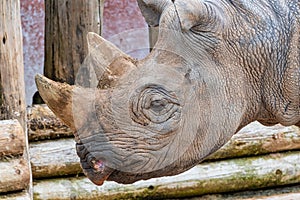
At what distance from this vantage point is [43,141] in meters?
4.88

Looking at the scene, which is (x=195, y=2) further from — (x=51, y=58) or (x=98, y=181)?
(x=51, y=58)

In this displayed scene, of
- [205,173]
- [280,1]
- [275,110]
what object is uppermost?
[280,1]

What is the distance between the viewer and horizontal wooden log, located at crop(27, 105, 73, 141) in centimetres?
480

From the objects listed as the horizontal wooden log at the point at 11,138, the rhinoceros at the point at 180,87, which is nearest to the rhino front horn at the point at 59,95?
the rhinoceros at the point at 180,87

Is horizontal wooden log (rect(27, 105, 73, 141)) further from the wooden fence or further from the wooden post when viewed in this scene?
the wooden post

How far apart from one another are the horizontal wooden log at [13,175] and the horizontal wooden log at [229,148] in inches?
22.0

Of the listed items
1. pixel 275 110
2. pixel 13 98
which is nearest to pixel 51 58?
pixel 13 98

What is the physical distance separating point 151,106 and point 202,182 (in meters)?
2.44

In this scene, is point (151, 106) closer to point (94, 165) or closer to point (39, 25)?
point (94, 165)

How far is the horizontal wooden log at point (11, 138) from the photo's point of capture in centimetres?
414

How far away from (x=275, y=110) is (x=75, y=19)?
7.85ft

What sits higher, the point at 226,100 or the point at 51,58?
the point at 226,100

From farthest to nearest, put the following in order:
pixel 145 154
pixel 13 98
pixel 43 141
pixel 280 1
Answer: pixel 43 141, pixel 13 98, pixel 280 1, pixel 145 154

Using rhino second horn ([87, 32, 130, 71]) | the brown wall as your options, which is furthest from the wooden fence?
rhino second horn ([87, 32, 130, 71])
